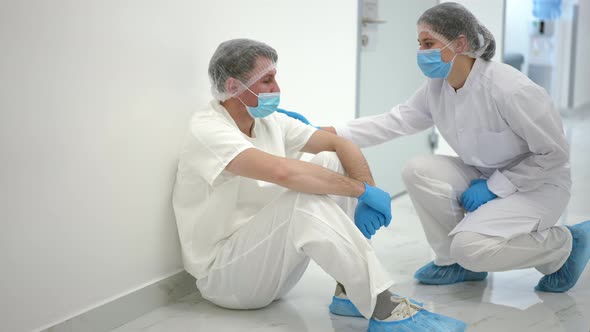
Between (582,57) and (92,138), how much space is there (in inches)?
314

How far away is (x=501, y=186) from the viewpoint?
2.41 meters

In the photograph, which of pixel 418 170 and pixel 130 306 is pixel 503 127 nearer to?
pixel 418 170

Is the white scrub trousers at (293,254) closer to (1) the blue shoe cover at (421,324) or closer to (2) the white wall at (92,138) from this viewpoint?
(1) the blue shoe cover at (421,324)

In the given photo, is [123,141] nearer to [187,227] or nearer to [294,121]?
[187,227]

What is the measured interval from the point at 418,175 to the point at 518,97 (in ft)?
1.58

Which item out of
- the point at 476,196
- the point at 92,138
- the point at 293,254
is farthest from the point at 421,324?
the point at 92,138

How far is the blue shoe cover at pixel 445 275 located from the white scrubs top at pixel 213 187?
0.69m

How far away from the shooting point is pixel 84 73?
1967 millimetres

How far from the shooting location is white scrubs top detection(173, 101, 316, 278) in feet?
6.84

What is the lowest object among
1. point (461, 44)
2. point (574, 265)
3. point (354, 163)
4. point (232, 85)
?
point (574, 265)

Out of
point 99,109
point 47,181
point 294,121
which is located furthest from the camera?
point 294,121

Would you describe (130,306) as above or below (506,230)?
below

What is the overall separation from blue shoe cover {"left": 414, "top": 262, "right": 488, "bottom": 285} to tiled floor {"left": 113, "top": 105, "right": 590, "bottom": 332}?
3 cm

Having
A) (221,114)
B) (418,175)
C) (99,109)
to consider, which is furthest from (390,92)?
(99,109)
